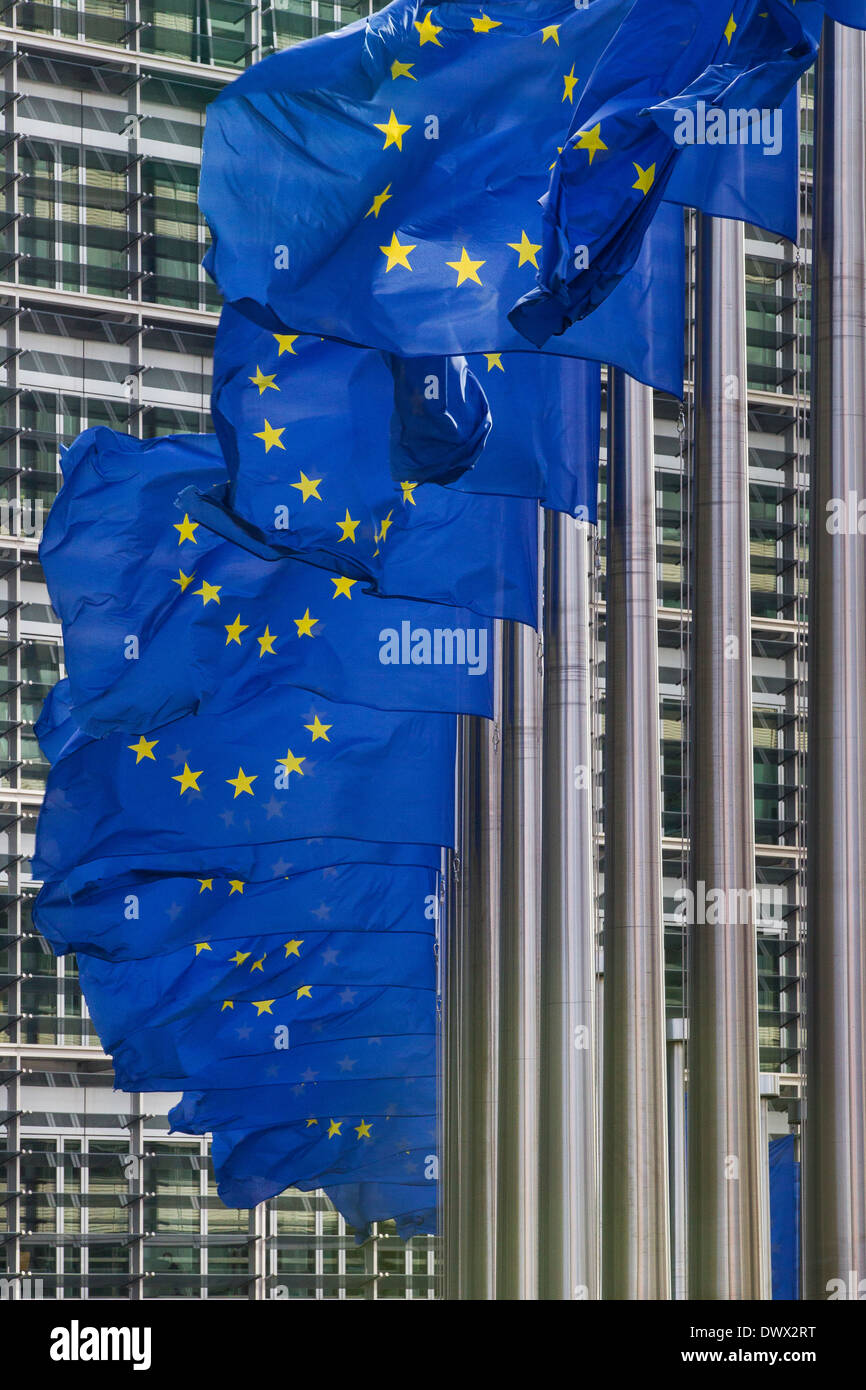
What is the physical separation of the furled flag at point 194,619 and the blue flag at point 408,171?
773cm

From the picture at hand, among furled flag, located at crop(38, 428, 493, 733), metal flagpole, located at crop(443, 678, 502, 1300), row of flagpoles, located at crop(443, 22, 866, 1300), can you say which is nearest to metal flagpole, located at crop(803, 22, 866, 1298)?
row of flagpoles, located at crop(443, 22, 866, 1300)

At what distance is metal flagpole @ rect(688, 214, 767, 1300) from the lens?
14.4m

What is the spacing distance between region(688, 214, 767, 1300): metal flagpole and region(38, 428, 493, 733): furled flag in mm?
7604

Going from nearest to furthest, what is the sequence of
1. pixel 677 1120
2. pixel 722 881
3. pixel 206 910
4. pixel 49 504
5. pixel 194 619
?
pixel 722 881, pixel 194 619, pixel 206 910, pixel 677 1120, pixel 49 504

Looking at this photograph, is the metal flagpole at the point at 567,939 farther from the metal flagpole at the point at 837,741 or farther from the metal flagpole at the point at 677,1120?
the metal flagpole at the point at 677,1120

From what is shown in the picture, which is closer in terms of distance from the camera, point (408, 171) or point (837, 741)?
point (837, 741)

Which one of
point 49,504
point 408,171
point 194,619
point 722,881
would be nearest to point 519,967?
point 194,619

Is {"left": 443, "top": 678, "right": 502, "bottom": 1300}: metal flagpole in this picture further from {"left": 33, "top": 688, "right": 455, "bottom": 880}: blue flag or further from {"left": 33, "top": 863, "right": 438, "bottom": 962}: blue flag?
{"left": 33, "top": 863, "right": 438, "bottom": 962}: blue flag

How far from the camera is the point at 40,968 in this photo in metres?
63.0

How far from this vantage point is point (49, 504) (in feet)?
217

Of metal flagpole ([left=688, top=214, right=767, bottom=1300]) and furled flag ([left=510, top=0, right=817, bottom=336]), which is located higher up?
furled flag ([left=510, top=0, right=817, bottom=336])

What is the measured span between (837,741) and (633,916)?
16.0ft

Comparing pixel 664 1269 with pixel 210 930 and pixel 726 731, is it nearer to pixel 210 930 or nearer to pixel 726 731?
pixel 726 731

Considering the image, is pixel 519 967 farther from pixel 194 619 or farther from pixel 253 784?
pixel 194 619
